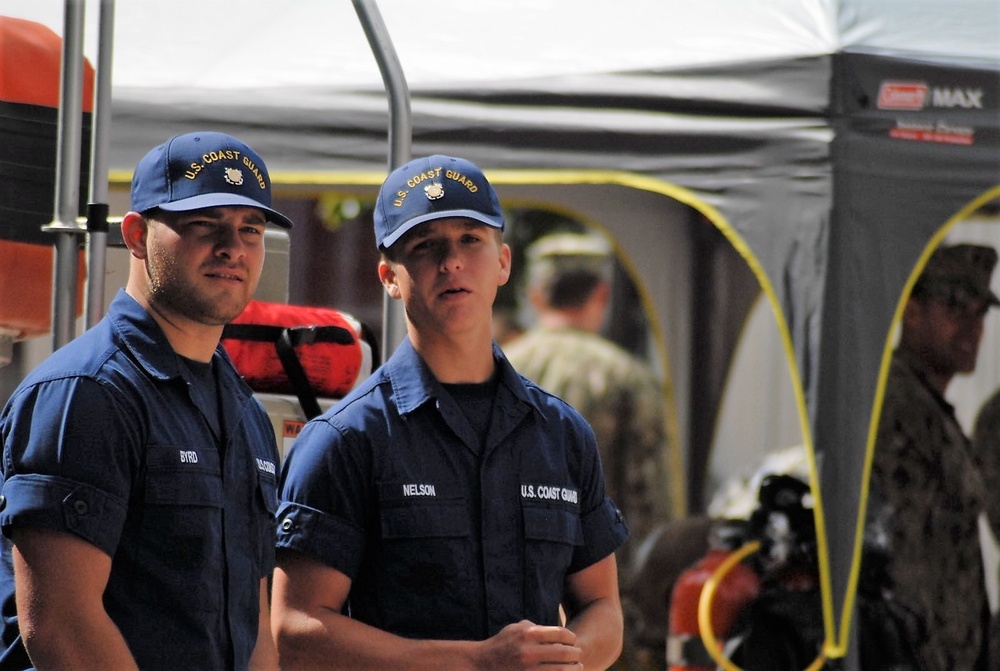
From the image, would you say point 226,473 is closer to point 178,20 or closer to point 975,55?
point 975,55

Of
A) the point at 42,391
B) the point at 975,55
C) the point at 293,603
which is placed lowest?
the point at 293,603

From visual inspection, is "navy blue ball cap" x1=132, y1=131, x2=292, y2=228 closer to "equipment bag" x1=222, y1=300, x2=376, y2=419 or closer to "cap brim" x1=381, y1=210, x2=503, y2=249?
"cap brim" x1=381, y1=210, x2=503, y2=249

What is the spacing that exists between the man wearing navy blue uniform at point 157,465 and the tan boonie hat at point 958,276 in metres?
3.77

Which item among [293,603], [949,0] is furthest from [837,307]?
[293,603]

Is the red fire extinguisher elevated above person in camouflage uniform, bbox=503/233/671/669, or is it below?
below

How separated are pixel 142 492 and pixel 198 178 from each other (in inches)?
20.0

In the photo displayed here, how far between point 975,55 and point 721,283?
203 cm

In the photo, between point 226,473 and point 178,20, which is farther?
point 178,20

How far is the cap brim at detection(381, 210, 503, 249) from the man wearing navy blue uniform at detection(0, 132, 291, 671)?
20 centimetres

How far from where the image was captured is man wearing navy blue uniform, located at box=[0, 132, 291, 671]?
2.12 metres

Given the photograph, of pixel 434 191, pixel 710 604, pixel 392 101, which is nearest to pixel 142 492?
pixel 434 191

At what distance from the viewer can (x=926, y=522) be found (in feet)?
17.8

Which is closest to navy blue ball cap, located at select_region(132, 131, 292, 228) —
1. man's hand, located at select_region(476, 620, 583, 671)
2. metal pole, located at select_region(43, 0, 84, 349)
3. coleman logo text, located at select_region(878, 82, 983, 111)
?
metal pole, located at select_region(43, 0, 84, 349)

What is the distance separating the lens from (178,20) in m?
6.06
